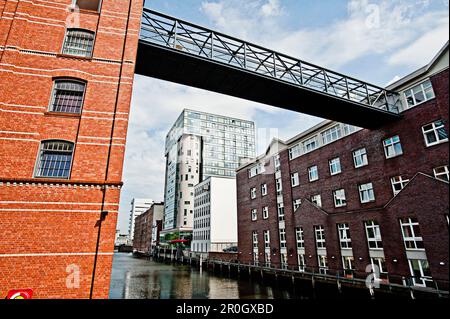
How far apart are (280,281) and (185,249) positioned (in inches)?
1599

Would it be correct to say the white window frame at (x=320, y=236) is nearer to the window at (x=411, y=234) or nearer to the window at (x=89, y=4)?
the window at (x=411, y=234)

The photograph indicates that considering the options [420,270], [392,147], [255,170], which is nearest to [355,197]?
[392,147]

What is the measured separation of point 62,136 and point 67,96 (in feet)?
6.18

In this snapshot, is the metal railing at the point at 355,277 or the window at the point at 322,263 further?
the window at the point at 322,263

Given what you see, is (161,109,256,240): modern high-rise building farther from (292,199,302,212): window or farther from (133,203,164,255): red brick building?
(292,199,302,212): window

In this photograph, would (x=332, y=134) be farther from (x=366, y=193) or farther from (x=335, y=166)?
(x=366, y=193)

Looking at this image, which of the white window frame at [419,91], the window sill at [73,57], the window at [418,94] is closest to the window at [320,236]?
the white window frame at [419,91]

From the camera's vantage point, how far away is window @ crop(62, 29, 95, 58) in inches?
436

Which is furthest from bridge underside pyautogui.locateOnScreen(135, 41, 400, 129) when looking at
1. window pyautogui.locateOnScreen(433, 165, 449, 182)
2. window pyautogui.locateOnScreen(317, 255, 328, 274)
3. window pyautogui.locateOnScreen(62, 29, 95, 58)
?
window pyautogui.locateOnScreen(317, 255, 328, 274)

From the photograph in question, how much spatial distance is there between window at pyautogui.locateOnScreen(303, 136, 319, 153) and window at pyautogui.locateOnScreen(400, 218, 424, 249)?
11185mm

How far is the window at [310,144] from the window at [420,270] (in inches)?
499

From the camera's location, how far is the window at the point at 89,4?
11977mm

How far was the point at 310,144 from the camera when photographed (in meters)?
25.8

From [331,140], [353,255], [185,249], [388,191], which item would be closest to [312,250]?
[353,255]
